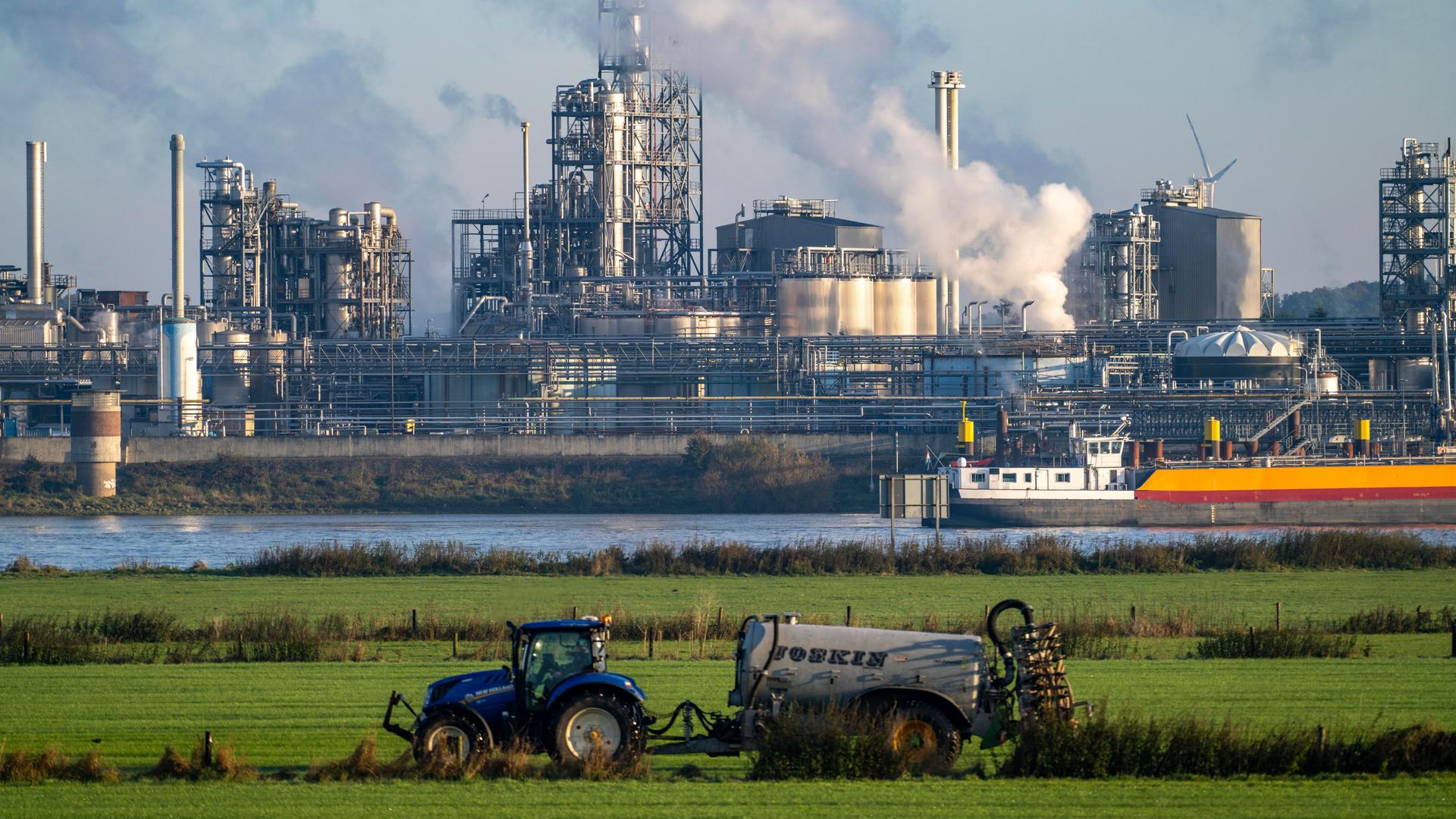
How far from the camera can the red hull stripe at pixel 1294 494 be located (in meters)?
67.4

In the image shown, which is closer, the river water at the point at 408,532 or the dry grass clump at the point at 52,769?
the dry grass clump at the point at 52,769

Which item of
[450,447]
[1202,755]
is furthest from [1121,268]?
[1202,755]

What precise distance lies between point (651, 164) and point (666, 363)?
13.8m

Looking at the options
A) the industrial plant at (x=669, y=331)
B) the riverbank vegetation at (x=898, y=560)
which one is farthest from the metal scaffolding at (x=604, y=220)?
the riverbank vegetation at (x=898, y=560)

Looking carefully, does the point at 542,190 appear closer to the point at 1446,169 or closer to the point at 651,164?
the point at 651,164

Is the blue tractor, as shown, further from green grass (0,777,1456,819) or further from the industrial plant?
the industrial plant

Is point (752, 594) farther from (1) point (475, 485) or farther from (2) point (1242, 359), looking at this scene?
(2) point (1242, 359)

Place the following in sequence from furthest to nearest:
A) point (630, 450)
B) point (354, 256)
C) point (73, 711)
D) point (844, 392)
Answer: point (354, 256), point (844, 392), point (630, 450), point (73, 711)

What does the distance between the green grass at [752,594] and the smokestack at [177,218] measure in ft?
165

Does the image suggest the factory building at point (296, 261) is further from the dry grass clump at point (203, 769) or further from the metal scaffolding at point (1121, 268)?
the dry grass clump at point (203, 769)

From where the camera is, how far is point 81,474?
7694 centimetres

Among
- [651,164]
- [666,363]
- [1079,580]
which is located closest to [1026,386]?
[666,363]

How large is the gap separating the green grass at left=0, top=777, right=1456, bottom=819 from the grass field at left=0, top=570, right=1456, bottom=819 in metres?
0.03

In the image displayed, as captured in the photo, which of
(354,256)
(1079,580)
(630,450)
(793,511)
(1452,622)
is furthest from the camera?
(354,256)
